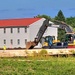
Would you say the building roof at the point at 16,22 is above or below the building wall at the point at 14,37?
above

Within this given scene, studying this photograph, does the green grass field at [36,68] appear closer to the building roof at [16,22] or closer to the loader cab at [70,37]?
the loader cab at [70,37]

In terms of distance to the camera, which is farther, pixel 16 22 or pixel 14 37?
pixel 16 22

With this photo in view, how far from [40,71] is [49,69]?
46 centimetres

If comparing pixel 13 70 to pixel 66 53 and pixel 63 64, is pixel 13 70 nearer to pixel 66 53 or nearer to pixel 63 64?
pixel 63 64

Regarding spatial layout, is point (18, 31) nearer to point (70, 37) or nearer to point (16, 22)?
point (16, 22)

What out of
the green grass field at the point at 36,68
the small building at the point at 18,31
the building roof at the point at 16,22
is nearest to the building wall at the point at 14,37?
the small building at the point at 18,31

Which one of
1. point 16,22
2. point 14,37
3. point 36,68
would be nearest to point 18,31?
point 14,37

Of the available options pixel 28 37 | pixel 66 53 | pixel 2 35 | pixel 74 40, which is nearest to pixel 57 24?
pixel 74 40

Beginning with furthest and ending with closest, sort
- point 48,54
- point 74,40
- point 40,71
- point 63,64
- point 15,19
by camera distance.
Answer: point 15,19 → point 74,40 → point 48,54 → point 63,64 → point 40,71

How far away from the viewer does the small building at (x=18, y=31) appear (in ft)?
257

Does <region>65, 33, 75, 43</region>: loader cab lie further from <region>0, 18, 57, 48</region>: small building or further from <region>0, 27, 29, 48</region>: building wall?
<region>0, 27, 29, 48</region>: building wall

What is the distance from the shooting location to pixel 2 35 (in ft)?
272

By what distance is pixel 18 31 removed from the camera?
8056 centimetres

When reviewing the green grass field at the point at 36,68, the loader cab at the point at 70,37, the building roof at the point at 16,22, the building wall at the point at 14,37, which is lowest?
the green grass field at the point at 36,68
